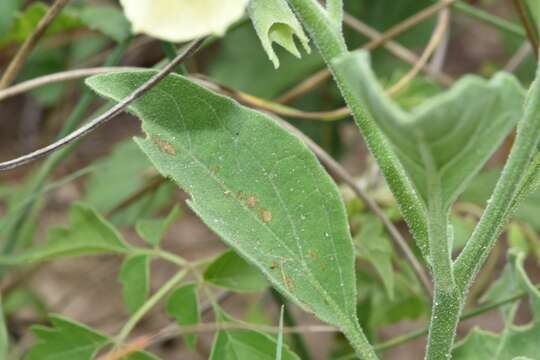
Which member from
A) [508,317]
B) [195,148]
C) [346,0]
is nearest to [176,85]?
[195,148]

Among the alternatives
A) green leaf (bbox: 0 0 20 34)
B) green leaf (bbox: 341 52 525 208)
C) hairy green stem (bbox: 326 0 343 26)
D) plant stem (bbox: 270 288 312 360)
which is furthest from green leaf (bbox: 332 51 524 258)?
green leaf (bbox: 0 0 20 34)

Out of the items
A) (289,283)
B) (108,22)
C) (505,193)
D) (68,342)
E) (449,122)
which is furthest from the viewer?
(108,22)

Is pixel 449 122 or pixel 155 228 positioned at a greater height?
pixel 449 122

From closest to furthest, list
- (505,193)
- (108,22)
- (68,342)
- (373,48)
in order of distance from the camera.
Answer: (505,193), (68,342), (108,22), (373,48)

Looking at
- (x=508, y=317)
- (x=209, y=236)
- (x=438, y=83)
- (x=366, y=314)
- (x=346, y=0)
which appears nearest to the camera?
(x=508, y=317)

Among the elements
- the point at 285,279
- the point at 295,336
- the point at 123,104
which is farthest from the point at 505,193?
the point at 295,336

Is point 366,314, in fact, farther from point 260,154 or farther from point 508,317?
point 260,154

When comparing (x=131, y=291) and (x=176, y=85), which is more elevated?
(x=176, y=85)

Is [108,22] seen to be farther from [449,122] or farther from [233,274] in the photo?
[449,122]
